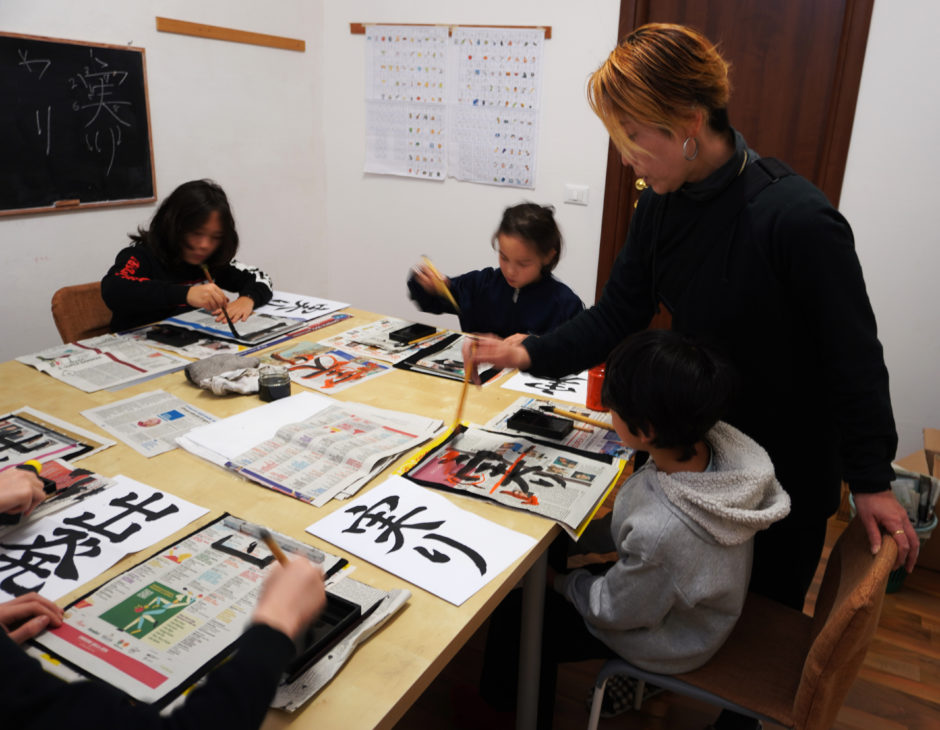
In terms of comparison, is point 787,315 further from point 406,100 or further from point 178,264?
point 406,100

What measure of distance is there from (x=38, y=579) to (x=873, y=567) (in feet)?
3.95

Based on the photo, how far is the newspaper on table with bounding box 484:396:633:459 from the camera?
1.47 m

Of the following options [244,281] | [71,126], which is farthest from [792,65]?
[71,126]

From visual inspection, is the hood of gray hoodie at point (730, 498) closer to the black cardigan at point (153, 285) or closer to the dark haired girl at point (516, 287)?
the dark haired girl at point (516, 287)

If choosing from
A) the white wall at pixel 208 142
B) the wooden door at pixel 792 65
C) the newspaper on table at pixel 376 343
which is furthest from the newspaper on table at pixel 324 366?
the wooden door at pixel 792 65

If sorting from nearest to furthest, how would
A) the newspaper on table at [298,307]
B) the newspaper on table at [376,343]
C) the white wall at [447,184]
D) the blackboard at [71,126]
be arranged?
1. the newspaper on table at [376,343]
2. the newspaper on table at [298,307]
3. the blackboard at [71,126]
4. the white wall at [447,184]

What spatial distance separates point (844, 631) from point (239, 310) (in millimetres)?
1875

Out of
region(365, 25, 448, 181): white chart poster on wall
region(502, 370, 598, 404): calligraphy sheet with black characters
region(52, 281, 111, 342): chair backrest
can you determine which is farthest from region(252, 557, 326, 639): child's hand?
region(365, 25, 448, 181): white chart poster on wall

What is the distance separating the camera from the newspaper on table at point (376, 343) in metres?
2.00

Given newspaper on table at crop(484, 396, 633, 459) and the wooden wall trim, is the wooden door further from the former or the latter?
newspaper on table at crop(484, 396, 633, 459)

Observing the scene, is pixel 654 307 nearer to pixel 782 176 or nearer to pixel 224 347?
pixel 782 176

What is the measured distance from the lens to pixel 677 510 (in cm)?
109

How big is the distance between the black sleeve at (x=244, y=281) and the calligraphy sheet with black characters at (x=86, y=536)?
1.23 meters

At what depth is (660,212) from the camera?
4.44 ft
